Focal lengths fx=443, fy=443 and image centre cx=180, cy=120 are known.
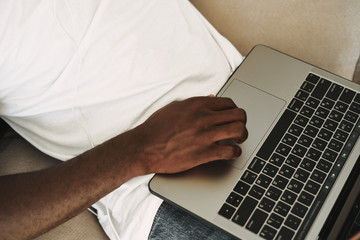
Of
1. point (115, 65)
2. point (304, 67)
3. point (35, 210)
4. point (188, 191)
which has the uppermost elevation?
point (304, 67)

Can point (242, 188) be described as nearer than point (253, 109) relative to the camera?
Yes

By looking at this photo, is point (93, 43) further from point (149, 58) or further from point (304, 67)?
point (304, 67)

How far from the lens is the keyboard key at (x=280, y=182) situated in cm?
77

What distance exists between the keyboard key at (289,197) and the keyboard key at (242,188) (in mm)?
62

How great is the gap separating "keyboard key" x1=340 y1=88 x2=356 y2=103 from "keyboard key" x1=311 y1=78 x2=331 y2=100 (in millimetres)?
33

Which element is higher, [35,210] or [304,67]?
[304,67]

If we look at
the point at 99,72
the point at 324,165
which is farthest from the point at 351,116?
the point at 99,72

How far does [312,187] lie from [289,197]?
0.05m

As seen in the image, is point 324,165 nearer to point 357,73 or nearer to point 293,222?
point 293,222

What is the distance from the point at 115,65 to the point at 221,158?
0.93ft

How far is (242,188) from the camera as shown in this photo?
30.3 inches

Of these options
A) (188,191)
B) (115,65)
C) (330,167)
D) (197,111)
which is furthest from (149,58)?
(330,167)

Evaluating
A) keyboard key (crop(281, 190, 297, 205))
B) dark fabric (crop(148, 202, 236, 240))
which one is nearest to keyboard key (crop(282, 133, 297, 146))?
keyboard key (crop(281, 190, 297, 205))

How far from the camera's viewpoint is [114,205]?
0.86 meters
